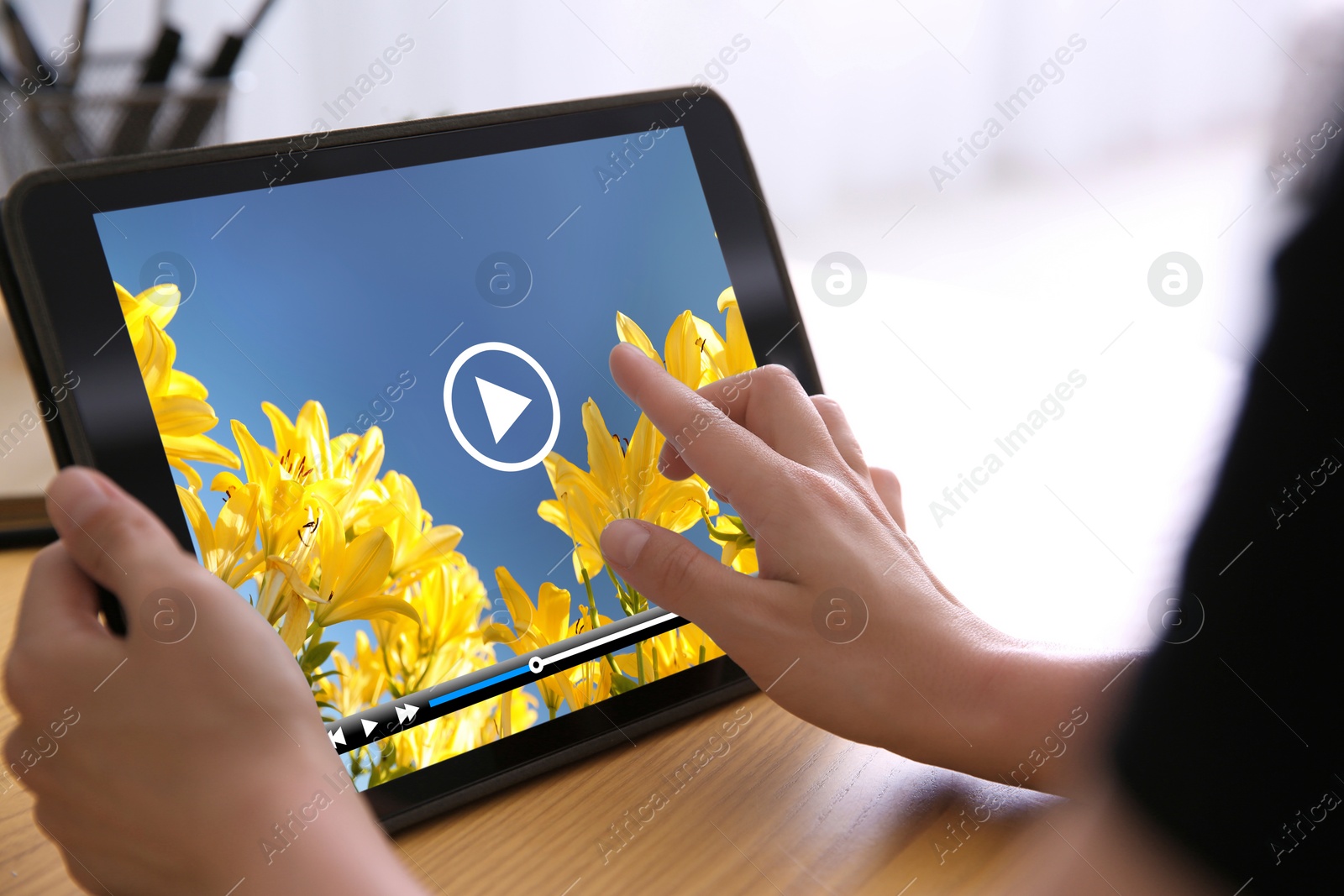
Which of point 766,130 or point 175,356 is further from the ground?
point 766,130

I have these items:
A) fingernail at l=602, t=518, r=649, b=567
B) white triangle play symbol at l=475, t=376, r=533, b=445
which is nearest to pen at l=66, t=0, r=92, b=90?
white triangle play symbol at l=475, t=376, r=533, b=445

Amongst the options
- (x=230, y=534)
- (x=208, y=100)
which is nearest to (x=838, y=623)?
(x=230, y=534)

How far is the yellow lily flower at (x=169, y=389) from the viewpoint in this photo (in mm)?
415

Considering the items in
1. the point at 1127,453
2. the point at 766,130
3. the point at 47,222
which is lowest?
the point at 1127,453

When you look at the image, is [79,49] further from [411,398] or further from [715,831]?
[715,831]

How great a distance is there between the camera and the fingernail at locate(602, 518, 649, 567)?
49 cm

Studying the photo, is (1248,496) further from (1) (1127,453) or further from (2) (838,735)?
(1) (1127,453)

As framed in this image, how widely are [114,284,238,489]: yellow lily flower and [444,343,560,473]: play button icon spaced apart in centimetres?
12

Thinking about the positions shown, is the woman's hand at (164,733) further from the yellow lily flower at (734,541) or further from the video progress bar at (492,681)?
the yellow lily flower at (734,541)

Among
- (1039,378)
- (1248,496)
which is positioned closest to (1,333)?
(1248,496)

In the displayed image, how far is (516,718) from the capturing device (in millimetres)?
466

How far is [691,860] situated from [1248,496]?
0.30 metres

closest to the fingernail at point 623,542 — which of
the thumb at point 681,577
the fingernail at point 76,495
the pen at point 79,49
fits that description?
the thumb at point 681,577

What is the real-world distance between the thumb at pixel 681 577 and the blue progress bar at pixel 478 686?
78 mm
